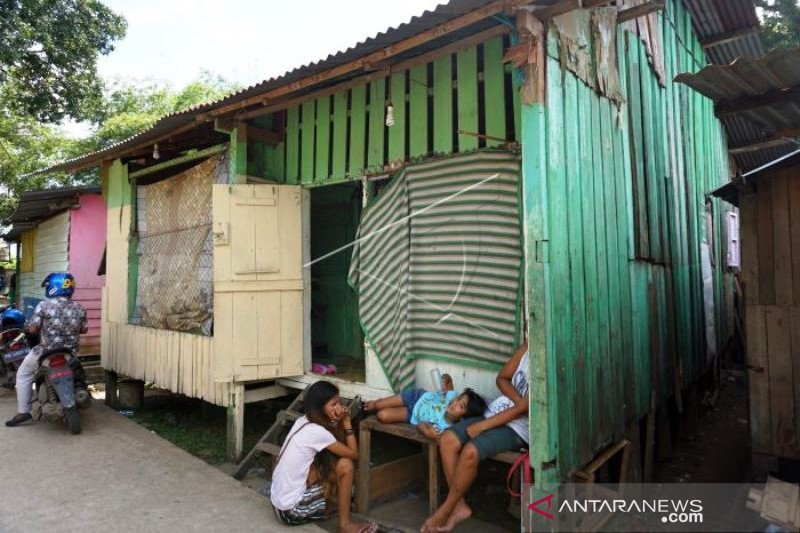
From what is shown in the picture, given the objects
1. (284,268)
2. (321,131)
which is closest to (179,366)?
(284,268)

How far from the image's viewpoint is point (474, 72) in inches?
163

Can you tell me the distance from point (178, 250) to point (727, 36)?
346 inches

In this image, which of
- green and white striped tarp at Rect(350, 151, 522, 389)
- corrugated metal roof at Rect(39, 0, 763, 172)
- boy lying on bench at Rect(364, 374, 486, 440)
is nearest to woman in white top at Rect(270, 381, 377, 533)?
boy lying on bench at Rect(364, 374, 486, 440)

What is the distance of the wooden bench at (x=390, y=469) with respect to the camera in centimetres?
380

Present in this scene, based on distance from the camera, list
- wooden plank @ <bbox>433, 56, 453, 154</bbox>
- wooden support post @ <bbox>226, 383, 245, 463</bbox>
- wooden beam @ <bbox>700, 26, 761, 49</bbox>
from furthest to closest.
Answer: wooden beam @ <bbox>700, 26, 761, 49</bbox>
wooden support post @ <bbox>226, 383, 245, 463</bbox>
wooden plank @ <bbox>433, 56, 453, 154</bbox>

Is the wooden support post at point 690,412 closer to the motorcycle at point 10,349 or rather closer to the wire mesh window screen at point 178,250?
the wire mesh window screen at point 178,250

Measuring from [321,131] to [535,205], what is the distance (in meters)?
2.93

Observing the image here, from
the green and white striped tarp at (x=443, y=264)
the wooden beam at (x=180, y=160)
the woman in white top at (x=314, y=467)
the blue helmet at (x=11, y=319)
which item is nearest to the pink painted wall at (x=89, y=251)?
the blue helmet at (x=11, y=319)

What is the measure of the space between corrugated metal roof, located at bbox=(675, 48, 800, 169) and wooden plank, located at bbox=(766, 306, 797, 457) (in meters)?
1.74

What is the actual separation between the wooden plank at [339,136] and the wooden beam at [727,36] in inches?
261

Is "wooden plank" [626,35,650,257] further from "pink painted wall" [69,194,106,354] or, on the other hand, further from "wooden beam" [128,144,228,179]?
"pink painted wall" [69,194,106,354]

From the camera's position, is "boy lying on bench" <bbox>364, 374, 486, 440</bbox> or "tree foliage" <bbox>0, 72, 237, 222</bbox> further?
"tree foliage" <bbox>0, 72, 237, 222</bbox>

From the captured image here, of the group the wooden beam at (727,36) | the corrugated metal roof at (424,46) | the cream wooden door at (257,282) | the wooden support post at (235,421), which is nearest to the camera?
the corrugated metal roof at (424,46)

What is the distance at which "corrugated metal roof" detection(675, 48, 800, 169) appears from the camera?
12.0ft
